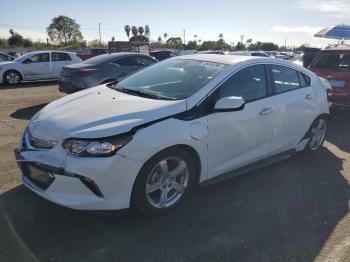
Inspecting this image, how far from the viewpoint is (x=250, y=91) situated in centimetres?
444

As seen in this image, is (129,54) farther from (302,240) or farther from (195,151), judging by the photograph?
(302,240)

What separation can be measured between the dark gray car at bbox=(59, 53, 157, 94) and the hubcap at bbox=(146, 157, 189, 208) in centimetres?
661

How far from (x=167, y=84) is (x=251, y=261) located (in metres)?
2.19

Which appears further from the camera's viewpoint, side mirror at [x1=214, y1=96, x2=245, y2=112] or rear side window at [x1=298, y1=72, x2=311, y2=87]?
rear side window at [x1=298, y1=72, x2=311, y2=87]

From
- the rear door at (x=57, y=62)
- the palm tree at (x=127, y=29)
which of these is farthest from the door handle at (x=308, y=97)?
the palm tree at (x=127, y=29)

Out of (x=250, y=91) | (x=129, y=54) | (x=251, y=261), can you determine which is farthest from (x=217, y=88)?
(x=129, y=54)

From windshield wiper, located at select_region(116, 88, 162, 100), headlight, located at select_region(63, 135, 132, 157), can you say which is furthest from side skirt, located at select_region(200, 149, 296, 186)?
headlight, located at select_region(63, 135, 132, 157)

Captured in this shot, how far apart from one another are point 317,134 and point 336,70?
3.10m

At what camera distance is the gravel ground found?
3170 mm

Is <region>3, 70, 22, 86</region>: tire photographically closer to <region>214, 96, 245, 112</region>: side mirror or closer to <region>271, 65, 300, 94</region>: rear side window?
<region>271, 65, 300, 94</region>: rear side window

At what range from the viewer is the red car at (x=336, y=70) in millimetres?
7945

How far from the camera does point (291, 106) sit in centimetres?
494

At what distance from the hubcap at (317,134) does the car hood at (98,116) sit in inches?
114

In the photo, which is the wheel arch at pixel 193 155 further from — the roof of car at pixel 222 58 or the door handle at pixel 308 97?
the door handle at pixel 308 97
